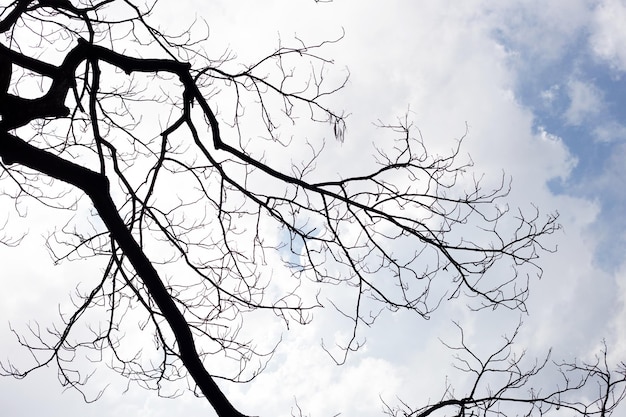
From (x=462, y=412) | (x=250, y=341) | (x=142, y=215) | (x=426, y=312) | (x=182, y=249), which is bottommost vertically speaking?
(x=462, y=412)

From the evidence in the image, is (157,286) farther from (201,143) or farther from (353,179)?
(353,179)

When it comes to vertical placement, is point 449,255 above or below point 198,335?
below

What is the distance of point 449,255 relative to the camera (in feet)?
15.6

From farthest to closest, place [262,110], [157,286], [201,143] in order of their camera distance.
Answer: [262,110], [201,143], [157,286]

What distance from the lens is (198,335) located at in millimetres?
4980

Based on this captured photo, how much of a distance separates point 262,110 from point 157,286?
2217mm

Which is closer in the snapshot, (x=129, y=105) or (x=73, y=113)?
(x=73, y=113)

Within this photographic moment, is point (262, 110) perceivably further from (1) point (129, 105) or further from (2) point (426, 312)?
(2) point (426, 312)

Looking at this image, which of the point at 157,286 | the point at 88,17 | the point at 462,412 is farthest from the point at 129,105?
the point at 462,412

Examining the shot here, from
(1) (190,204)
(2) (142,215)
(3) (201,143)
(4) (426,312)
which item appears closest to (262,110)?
(3) (201,143)

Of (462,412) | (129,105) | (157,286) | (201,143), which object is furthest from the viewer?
(129,105)

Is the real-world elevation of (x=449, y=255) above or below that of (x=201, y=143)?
below

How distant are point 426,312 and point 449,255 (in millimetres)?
530

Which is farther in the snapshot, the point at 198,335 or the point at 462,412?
the point at 198,335
